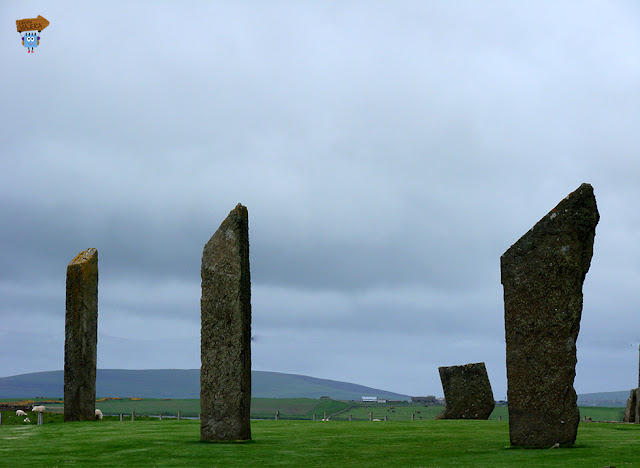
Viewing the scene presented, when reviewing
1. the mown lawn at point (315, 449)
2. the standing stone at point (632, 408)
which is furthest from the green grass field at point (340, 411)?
the mown lawn at point (315, 449)

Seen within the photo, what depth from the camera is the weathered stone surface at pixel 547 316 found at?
1725 cm

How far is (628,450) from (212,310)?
1043 cm

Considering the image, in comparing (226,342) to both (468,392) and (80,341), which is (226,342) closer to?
(80,341)

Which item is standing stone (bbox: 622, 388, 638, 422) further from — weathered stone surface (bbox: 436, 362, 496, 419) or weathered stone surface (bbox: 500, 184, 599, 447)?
weathered stone surface (bbox: 500, 184, 599, 447)

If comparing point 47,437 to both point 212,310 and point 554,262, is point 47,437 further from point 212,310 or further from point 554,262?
point 554,262

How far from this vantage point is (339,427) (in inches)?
1000

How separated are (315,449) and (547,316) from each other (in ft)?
20.6

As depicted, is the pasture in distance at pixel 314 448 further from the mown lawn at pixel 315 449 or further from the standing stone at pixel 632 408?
the standing stone at pixel 632 408

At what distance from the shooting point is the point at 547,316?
17.4 m

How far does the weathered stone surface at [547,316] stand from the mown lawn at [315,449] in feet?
2.49

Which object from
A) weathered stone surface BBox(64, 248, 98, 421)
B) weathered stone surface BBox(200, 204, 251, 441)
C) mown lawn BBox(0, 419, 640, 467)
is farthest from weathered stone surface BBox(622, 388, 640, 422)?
weathered stone surface BBox(64, 248, 98, 421)

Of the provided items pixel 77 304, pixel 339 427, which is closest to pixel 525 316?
pixel 339 427

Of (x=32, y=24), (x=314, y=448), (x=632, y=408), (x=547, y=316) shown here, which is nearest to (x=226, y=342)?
(x=314, y=448)

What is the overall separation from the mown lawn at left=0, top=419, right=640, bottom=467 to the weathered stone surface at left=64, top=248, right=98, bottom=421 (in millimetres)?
5624
